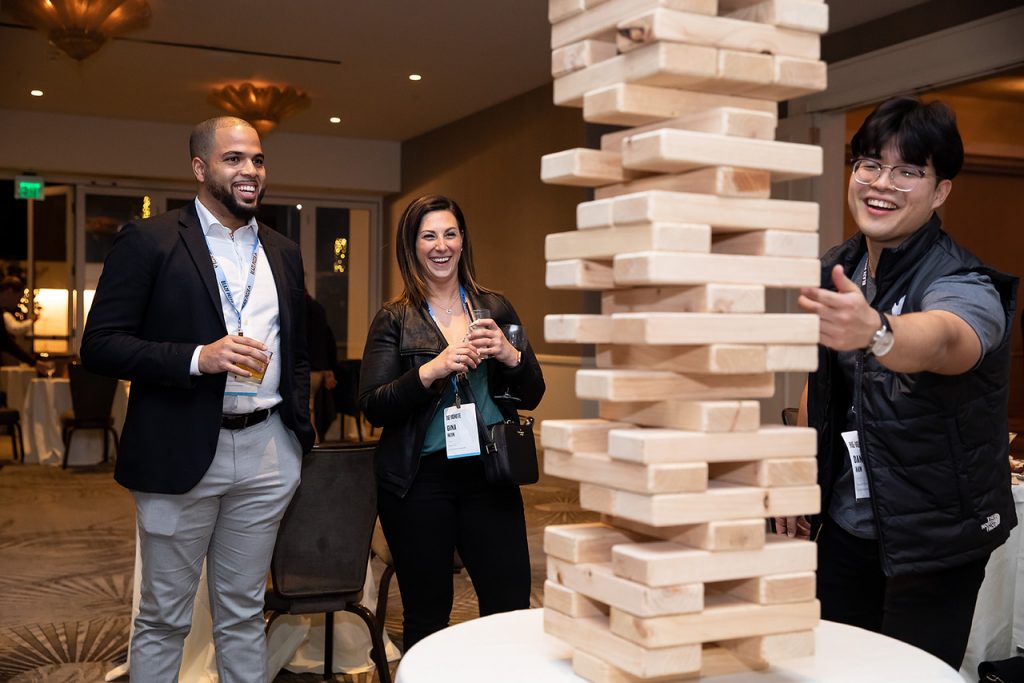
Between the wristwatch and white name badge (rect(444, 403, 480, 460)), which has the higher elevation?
the wristwatch

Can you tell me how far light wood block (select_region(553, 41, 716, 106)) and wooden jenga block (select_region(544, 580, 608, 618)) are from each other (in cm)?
68

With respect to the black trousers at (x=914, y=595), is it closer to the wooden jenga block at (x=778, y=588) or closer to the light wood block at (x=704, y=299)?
the wooden jenga block at (x=778, y=588)

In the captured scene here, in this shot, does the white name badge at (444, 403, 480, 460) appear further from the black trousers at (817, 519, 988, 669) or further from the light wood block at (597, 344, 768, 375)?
the light wood block at (597, 344, 768, 375)

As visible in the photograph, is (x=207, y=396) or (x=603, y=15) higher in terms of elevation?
(x=603, y=15)

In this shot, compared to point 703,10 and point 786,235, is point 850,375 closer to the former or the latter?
point 786,235

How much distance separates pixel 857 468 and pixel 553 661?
2.23ft

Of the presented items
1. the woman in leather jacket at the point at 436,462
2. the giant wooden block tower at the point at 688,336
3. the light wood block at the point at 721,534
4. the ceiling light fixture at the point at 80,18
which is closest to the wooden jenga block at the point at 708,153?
the giant wooden block tower at the point at 688,336

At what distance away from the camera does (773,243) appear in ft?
4.44

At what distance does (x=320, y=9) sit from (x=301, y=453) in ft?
18.1

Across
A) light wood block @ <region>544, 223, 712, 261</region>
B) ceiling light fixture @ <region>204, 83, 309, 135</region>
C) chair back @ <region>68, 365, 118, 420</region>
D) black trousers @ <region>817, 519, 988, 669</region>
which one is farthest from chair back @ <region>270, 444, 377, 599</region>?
ceiling light fixture @ <region>204, 83, 309, 135</region>

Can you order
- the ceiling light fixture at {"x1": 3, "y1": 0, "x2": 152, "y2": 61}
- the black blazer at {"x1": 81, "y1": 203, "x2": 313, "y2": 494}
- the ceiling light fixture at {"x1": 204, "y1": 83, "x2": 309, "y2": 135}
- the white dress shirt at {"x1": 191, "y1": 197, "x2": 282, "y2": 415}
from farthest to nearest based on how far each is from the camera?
the ceiling light fixture at {"x1": 204, "y1": 83, "x2": 309, "y2": 135} < the ceiling light fixture at {"x1": 3, "y1": 0, "x2": 152, "y2": 61} < the white dress shirt at {"x1": 191, "y1": 197, "x2": 282, "y2": 415} < the black blazer at {"x1": 81, "y1": 203, "x2": 313, "y2": 494}

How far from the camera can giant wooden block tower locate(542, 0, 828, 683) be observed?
4.22 feet

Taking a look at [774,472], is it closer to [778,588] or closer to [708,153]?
[778,588]

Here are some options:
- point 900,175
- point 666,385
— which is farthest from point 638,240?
point 900,175
